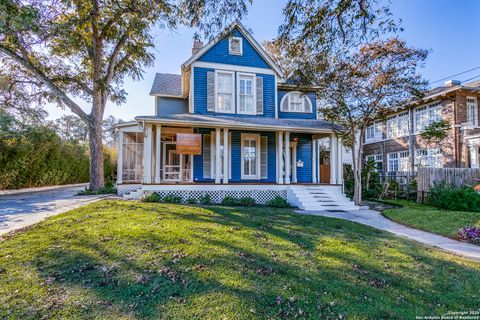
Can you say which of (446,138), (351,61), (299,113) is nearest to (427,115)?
(446,138)

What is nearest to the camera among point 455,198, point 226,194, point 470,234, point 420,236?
point 470,234

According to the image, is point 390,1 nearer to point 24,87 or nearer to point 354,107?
point 354,107

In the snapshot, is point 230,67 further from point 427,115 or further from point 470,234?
point 427,115

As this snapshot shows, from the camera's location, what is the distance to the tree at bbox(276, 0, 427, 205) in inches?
255

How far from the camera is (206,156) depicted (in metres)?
14.0

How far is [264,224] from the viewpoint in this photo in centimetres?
712

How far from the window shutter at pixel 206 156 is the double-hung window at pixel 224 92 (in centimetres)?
163

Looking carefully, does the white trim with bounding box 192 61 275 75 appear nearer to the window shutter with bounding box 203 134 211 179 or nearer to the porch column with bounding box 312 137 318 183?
the window shutter with bounding box 203 134 211 179

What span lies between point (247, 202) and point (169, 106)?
25.3 ft

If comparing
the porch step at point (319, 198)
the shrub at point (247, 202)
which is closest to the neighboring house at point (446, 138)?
the porch step at point (319, 198)

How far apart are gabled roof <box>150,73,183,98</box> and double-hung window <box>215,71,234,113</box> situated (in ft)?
9.08

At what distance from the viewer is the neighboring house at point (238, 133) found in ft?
40.7

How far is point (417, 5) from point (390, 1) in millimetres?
2164

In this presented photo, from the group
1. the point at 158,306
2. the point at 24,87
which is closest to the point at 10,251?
the point at 158,306
